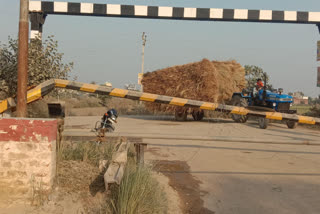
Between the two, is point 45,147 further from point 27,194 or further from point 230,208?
point 230,208

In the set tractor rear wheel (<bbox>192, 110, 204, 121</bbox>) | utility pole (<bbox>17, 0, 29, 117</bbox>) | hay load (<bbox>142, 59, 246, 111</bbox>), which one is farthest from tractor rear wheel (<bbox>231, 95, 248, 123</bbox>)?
utility pole (<bbox>17, 0, 29, 117</bbox>)

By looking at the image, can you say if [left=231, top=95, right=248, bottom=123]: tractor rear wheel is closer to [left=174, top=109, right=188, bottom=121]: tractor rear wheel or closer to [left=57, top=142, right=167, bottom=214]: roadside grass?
[left=174, top=109, right=188, bottom=121]: tractor rear wheel

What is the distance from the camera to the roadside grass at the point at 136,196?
3160mm

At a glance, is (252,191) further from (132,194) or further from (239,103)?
(239,103)

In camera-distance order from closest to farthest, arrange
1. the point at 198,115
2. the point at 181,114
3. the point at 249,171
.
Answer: the point at 249,171
the point at 181,114
the point at 198,115

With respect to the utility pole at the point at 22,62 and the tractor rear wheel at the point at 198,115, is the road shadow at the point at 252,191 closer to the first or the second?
the utility pole at the point at 22,62

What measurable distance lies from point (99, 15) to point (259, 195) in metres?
10.5

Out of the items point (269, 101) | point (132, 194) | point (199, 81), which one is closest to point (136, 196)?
point (132, 194)

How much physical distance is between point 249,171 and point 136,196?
9.49ft

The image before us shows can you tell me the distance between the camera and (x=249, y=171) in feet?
18.5

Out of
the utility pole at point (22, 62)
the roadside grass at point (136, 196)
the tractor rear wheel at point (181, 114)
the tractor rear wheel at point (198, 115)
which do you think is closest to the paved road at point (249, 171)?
the roadside grass at point (136, 196)

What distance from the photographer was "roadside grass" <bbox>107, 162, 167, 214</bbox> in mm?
3160

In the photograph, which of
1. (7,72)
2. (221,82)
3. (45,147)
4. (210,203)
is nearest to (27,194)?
(45,147)

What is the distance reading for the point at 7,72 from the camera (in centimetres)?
785
